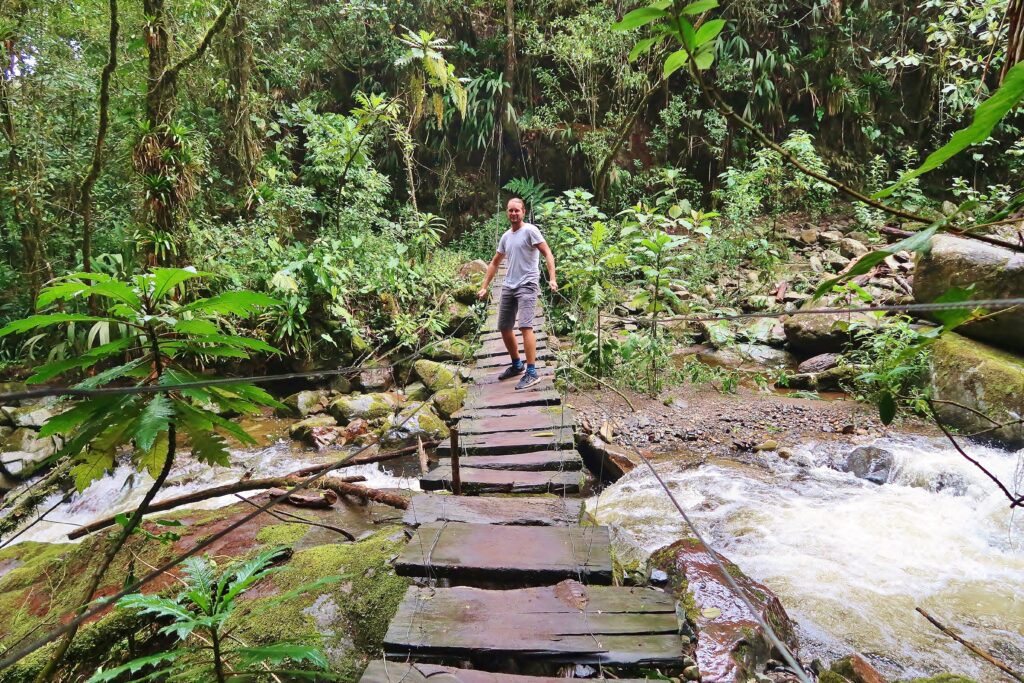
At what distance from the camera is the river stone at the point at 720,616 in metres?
2.22

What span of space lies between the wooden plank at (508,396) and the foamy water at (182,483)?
39.7 inches

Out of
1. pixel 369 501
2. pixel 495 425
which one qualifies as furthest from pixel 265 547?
pixel 495 425

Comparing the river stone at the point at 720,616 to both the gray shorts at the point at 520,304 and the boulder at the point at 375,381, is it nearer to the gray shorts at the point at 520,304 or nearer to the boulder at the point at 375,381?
the gray shorts at the point at 520,304

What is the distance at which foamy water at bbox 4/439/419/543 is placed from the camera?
4.62 metres

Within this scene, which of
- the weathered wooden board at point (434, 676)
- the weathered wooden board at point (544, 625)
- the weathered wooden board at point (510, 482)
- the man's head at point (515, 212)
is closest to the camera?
the weathered wooden board at point (434, 676)

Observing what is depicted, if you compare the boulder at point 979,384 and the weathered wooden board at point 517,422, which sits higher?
the weathered wooden board at point 517,422

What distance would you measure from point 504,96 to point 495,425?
932 centimetres

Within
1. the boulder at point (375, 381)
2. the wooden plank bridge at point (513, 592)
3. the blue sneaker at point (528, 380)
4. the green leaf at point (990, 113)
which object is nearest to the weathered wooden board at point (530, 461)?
the wooden plank bridge at point (513, 592)

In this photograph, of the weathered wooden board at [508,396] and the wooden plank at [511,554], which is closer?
the wooden plank at [511,554]

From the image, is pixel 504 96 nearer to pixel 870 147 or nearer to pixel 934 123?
pixel 870 147

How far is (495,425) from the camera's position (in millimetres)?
3664

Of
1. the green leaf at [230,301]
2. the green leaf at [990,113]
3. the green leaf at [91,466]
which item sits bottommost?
the green leaf at [91,466]

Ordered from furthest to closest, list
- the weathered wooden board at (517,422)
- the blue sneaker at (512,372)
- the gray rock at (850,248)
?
the gray rock at (850,248) → the blue sneaker at (512,372) → the weathered wooden board at (517,422)

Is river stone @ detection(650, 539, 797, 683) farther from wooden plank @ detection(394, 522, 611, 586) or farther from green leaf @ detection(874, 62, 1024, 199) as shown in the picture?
green leaf @ detection(874, 62, 1024, 199)
